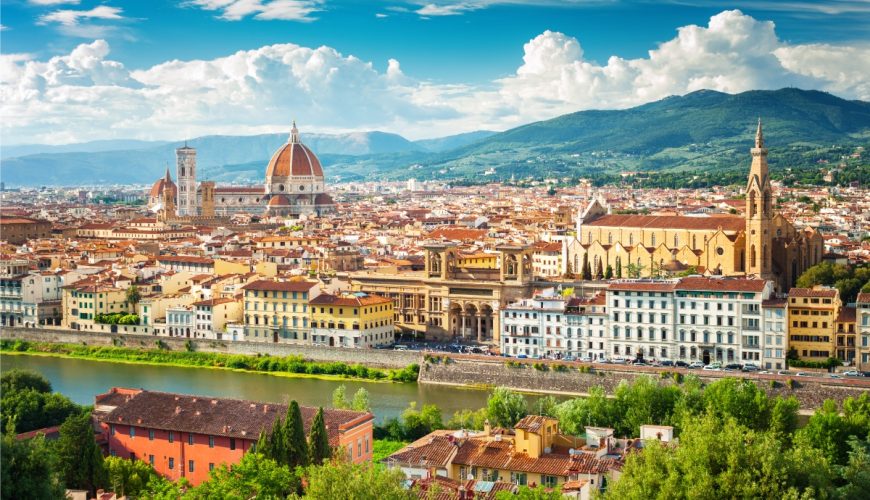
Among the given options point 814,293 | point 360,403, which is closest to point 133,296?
point 360,403

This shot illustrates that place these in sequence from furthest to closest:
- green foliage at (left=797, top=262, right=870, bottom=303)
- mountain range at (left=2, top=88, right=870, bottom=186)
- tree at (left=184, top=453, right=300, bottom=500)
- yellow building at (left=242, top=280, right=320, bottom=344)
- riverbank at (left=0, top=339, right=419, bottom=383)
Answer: mountain range at (left=2, top=88, right=870, bottom=186) < yellow building at (left=242, top=280, right=320, bottom=344) < green foliage at (left=797, top=262, right=870, bottom=303) < riverbank at (left=0, top=339, right=419, bottom=383) < tree at (left=184, top=453, right=300, bottom=500)

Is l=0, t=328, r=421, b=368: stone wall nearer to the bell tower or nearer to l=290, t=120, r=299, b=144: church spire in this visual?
the bell tower

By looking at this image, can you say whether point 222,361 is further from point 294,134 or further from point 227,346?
point 294,134

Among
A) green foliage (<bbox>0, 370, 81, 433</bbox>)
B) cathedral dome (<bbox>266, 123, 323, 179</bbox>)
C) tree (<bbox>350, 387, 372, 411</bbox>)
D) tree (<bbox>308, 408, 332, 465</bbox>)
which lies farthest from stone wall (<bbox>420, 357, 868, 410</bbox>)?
cathedral dome (<bbox>266, 123, 323, 179</bbox>)

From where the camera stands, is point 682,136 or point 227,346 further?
point 682,136

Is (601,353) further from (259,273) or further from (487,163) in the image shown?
(487,163)

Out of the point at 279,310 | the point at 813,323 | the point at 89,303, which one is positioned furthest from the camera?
the point at 89,303

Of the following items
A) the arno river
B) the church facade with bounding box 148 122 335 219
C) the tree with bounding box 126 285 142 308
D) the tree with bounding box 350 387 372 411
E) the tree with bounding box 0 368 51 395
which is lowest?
the arno river

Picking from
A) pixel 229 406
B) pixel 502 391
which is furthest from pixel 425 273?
pixel 229 406
